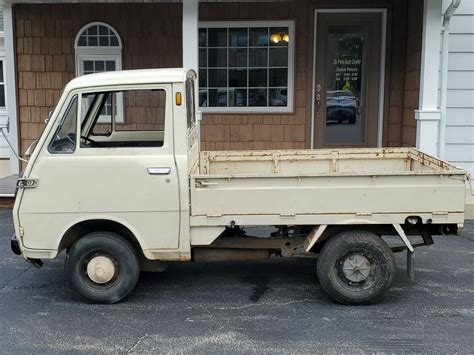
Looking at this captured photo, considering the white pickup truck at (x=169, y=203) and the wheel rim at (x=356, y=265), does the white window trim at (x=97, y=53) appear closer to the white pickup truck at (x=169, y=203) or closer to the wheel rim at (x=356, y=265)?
the white pickup truck at (x=169, y=203)

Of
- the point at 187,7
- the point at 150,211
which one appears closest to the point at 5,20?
the point at 187,7

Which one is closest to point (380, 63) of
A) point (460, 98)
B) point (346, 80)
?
point (346, 80)

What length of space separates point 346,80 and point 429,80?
2.19m

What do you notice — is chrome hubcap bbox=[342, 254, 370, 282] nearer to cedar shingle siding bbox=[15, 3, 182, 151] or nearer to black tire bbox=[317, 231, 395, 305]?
black tire bbox=[317, 231, 395, 305]

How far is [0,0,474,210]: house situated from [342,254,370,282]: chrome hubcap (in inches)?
190

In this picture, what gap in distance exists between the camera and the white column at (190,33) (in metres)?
7.45

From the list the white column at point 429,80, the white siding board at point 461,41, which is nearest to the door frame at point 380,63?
the white siding board at point 461,41

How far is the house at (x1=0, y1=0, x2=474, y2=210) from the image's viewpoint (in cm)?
930

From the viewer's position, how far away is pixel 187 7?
7.44 m

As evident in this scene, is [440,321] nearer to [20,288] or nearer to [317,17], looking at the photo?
[20,288]

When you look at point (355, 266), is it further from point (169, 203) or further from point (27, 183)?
point (27, 183)

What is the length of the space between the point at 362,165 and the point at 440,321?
189cm

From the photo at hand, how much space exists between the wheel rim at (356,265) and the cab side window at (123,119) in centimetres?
186

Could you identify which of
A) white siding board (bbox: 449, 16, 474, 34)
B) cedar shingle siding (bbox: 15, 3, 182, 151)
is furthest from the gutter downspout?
cedar shingle siding (bbox: 15, 3, 182, 151)
